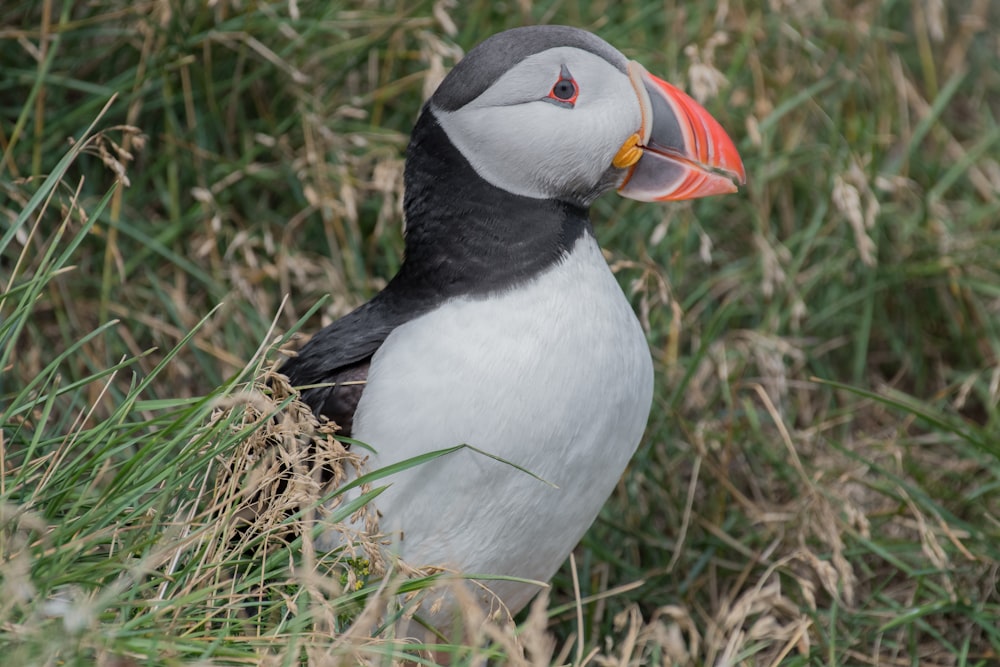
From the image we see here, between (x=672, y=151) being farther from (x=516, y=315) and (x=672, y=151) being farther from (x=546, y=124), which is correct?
(x=516, y=315)

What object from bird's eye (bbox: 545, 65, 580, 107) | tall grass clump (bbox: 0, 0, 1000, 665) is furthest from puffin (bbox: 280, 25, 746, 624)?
tall grass clump (bbox: 0, 0, 1000, 665)

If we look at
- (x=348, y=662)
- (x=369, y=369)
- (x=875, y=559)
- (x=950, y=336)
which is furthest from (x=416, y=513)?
(x=950, y=336)

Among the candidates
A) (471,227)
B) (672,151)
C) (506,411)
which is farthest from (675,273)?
(506,411)

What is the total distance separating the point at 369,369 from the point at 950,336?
Result: 99.7 inches

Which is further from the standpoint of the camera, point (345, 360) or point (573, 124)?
point (345, 360)

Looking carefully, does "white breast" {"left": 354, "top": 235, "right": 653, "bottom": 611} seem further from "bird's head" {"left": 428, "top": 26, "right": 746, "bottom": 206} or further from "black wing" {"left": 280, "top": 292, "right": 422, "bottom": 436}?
"bird's head" {"left": 428, "top": 26, "right": 746, "bottom": 206}

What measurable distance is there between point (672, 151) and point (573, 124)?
27 centimetres

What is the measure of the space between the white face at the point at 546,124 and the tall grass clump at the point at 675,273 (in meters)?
0.60

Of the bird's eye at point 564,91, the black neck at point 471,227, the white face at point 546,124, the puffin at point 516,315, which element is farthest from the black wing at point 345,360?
the bird's eye at point 564,91

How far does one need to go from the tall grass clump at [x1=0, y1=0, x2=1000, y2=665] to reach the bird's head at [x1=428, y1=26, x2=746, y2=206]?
59cm

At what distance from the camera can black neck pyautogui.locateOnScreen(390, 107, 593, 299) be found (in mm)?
2672

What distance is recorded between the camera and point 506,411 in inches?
99.8

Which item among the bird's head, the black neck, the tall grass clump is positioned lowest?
the tall grass clump

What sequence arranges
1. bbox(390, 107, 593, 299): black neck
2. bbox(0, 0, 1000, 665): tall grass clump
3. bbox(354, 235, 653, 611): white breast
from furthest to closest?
bbox(0, 0, 1000, 665): tall grass clump < bbox(390, 107, 593, 299): black neck < bbox(354, 235, 653, 611): white breast
